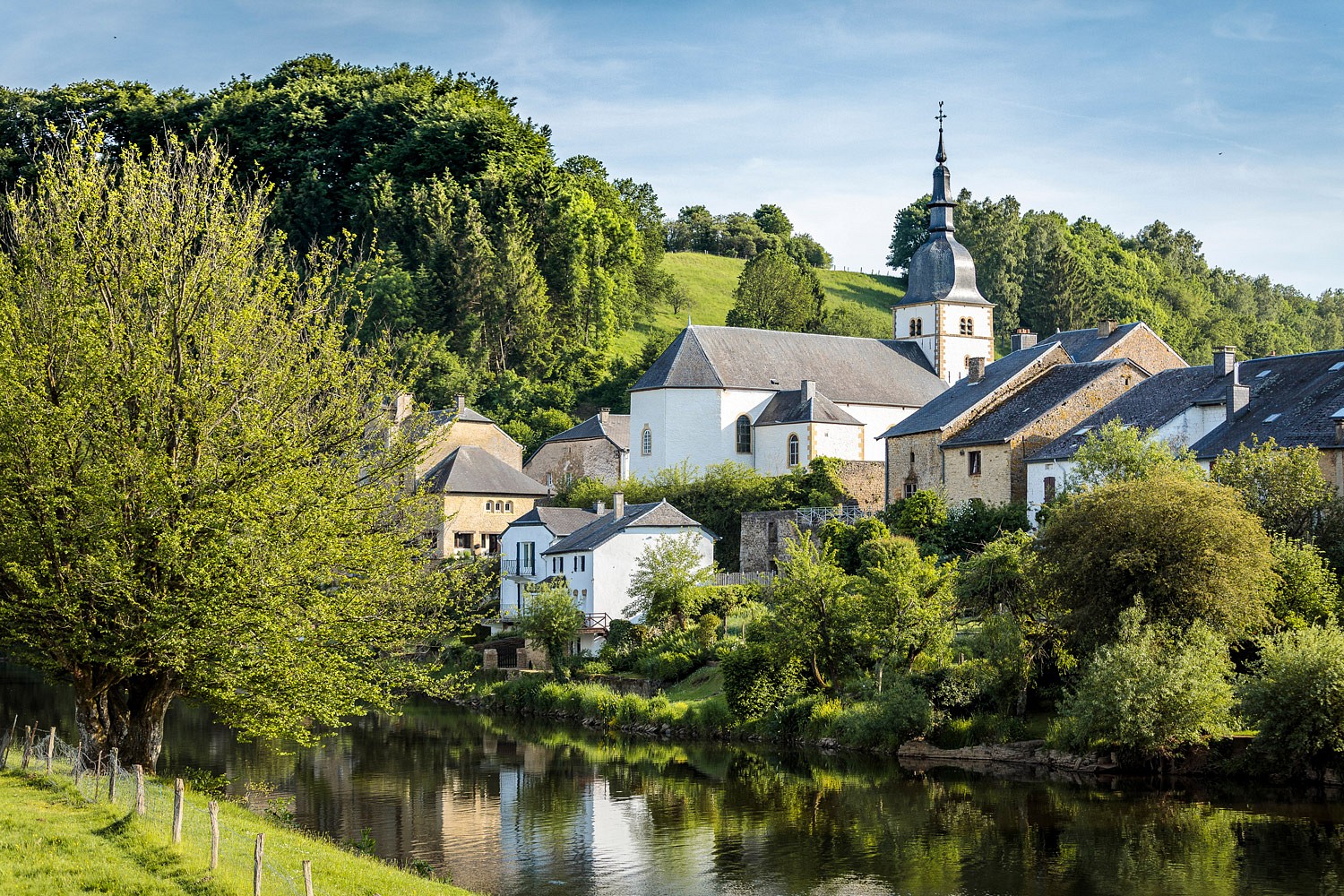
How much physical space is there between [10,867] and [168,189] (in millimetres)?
10527

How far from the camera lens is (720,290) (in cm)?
10719

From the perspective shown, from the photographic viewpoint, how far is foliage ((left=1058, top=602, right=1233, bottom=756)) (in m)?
27.1

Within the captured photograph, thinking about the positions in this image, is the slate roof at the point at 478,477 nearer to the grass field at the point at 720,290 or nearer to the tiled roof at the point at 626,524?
the tiled roof at the point at 626,524

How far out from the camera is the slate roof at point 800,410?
5876 cm

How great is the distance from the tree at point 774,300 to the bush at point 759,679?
163ft

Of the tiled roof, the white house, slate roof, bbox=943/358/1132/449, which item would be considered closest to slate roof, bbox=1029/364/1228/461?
the white house

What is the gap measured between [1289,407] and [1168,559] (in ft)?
34.9

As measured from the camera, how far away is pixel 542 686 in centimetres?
4181

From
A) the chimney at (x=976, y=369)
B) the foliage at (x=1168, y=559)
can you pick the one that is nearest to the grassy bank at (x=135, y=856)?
the foliage at (x=1168, y=559)

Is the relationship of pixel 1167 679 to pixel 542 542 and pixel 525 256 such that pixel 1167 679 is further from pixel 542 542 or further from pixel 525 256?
pixel 525 256

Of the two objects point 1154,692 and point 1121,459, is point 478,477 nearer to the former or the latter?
point 1121,459

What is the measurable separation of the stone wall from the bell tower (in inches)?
633

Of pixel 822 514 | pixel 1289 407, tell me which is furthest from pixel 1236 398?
pixel 822 514

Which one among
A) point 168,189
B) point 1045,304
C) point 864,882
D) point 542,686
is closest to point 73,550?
point 168,189
